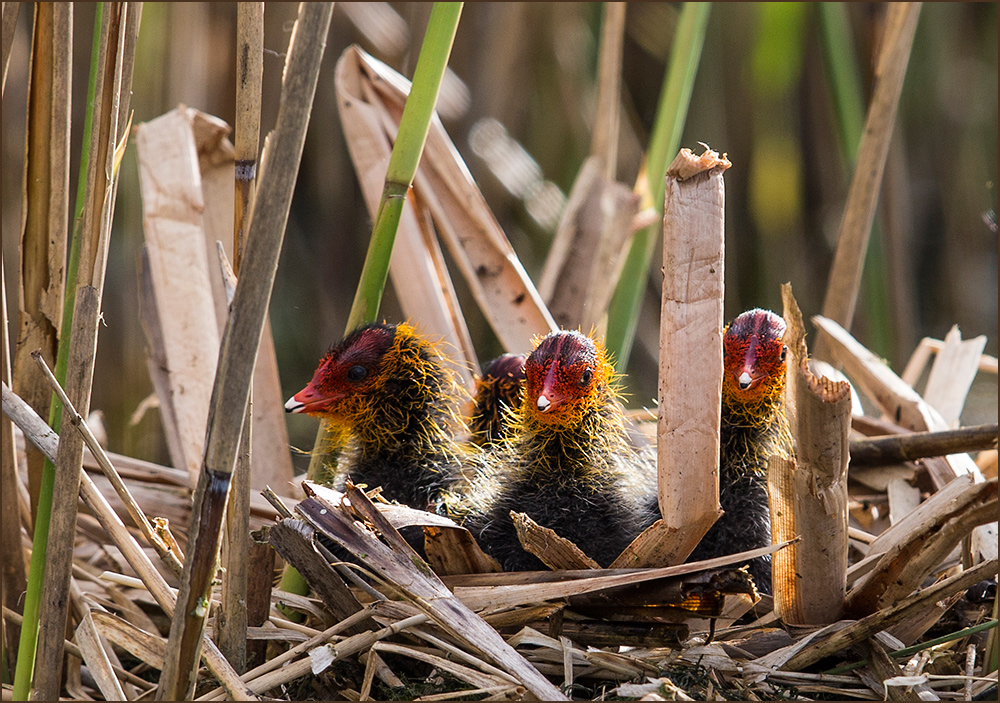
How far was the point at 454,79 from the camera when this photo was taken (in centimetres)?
337

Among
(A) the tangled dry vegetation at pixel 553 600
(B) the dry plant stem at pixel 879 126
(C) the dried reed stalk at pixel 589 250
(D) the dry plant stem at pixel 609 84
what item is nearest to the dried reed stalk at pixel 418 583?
(A) the tangled dry vegetation at pixel 553 600

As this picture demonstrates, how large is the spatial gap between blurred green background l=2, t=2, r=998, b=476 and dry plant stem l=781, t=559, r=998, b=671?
6.58 feet

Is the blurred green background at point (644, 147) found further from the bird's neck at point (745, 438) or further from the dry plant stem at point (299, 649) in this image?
the dry plant stem at point (299, 649)

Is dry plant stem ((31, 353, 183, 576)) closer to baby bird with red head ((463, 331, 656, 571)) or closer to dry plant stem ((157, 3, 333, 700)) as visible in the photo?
dry plant stem ((157, 3, 333, 700))

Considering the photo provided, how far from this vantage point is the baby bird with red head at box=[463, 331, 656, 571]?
1456 mm

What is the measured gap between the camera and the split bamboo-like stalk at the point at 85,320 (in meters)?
0.99

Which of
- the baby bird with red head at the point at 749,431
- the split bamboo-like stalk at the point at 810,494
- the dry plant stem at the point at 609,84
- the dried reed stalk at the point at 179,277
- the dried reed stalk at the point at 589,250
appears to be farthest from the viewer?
the dry plant stem at the point at 609,84

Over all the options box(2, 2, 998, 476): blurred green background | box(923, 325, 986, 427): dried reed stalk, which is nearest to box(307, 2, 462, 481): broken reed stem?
box(923, 325, 986, 427): dried reed stalk

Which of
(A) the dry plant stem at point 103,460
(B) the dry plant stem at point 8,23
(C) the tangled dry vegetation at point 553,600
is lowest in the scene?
(C) the tangled dry vegetation at point 553,600

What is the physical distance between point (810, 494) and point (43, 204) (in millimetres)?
1029

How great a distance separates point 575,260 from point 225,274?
1417mm

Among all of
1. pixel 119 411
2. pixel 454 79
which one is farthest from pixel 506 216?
pixel 119 411

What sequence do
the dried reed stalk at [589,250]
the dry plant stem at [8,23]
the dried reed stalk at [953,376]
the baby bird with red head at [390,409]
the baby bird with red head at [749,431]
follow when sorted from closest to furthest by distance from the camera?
the dry plant stem at [8,23]
the baby bird with red head at [749,431]
the baby bird with red head at [390,409]
the dried reed stalk at [953,376]
the dried reed stalk at [589,250]

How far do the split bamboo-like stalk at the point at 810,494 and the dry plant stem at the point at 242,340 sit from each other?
503 mm
